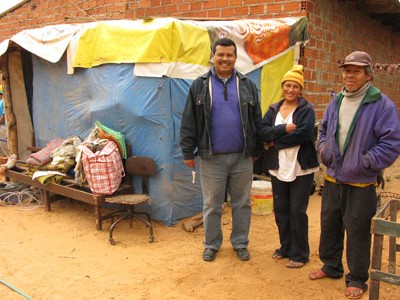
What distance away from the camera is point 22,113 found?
7.16 m

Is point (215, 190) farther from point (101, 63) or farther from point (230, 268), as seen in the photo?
point (101, 63)

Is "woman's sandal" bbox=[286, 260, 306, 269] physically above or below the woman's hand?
→ below

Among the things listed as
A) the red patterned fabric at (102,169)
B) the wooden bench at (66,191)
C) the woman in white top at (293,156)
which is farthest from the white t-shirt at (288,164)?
the wooden bench at (66,191)

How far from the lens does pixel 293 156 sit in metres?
3.56

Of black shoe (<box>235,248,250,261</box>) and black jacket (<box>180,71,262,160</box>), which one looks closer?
black jacket (<box>180,71,262,160</box>)

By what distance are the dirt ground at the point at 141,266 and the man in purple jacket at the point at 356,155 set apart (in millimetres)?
463

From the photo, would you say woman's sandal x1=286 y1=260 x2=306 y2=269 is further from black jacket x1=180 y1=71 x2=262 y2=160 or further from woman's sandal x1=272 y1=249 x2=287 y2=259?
black jacket x1=180 y1=71 x2=262 y2=160

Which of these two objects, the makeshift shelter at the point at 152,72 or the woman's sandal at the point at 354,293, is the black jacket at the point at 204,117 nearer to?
the makeshift shelter at the point at 152,72

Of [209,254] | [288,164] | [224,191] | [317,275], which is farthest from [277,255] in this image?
[288,164]

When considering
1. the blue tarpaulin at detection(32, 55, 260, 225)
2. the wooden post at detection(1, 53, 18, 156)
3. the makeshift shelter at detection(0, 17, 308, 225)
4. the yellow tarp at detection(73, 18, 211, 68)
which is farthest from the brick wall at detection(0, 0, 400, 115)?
the yellow tarp at detection(73, 18, 211, 68)

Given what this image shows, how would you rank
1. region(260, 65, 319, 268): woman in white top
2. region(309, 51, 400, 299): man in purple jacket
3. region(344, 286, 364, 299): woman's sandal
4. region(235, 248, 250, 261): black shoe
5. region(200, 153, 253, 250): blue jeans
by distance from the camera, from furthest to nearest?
region(235, 248, 250, 261): black shoe
region(200, 153, 253, 250): blue jeans
region(260, 65, 319, 268): woman in white top
region(344, 286, 364, 299): woman's sandal
region(309, 51, 400, 299): man in purple jacket

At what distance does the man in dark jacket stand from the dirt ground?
0.66m

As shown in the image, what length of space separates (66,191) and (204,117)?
2538 millimetres

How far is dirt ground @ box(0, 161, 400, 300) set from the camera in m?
3.38
